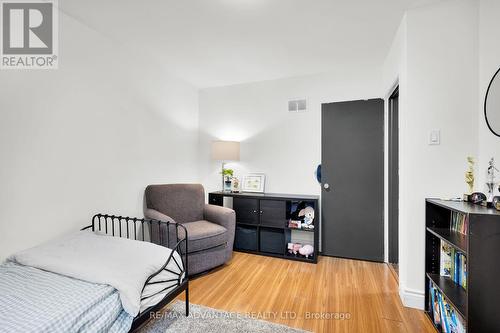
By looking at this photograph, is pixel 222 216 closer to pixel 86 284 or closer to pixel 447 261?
pixel 86 284

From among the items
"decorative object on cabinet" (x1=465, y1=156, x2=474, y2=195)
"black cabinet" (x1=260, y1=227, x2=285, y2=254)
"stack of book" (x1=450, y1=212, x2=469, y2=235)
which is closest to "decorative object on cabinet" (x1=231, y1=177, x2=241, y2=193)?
"black cabinet" (x1=260, y1=227, x2=285, y2=254)

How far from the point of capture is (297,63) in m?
3.06

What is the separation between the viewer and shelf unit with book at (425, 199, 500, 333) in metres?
1.36

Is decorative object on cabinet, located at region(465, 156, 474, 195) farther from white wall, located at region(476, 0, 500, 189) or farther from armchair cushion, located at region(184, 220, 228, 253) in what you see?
armchair cushion, located at region(184, 220, 228, 253)

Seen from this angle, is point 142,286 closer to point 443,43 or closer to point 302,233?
point 302,233

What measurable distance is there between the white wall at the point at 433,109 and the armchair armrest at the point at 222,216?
1.73 metres

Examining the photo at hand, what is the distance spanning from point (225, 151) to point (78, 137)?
5.82 ft

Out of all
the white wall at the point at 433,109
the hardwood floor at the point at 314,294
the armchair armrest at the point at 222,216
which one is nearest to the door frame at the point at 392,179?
the hardwood floor at the point at 314,294

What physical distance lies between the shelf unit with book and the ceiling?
1.65 m

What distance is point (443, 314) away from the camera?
1.71m

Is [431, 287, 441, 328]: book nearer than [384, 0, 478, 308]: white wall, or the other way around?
[431, 287, 441, 328]: book

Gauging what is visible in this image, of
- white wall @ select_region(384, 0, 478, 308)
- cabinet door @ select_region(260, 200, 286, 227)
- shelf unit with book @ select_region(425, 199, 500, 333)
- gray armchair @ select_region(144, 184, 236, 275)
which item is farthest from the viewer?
cabinet door @ select_region(260, 200, 286, 227)

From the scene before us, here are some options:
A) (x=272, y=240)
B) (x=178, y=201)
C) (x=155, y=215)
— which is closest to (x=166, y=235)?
(x=155, y=215)

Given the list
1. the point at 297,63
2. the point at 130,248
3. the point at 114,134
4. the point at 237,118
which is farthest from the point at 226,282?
the point at 297,63
